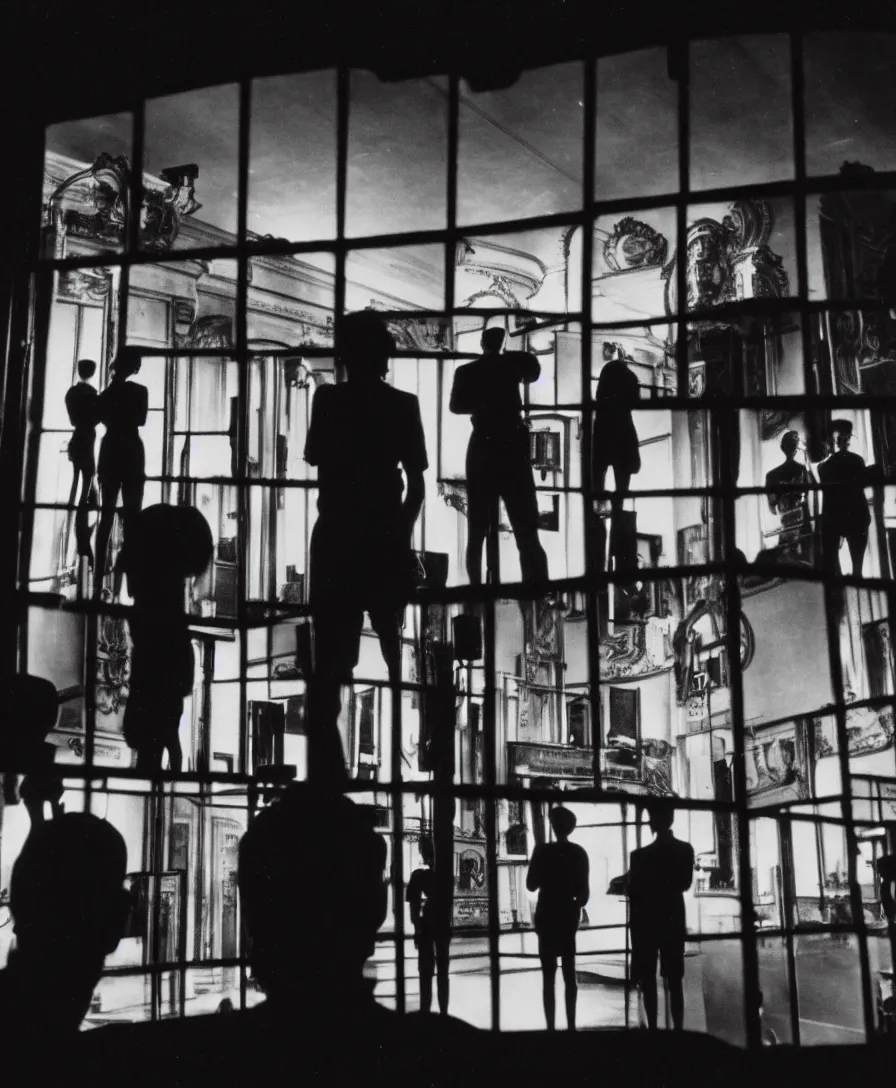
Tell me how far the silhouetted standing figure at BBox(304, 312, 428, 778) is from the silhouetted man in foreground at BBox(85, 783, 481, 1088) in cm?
67

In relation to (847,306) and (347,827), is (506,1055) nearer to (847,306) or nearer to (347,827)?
(347,827)

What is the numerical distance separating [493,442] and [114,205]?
4073 millimetres

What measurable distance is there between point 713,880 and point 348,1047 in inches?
194

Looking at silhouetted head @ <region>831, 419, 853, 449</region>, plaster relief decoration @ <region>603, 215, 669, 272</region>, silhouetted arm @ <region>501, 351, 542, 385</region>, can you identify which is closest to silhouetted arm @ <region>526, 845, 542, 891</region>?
silhouetted arm @ <region>501, 351, 542, 385</region>

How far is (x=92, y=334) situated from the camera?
→ 11.0 m

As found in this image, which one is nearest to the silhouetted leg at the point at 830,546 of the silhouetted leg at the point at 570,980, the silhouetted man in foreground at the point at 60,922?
the silhouetted leg at the point at 570,980

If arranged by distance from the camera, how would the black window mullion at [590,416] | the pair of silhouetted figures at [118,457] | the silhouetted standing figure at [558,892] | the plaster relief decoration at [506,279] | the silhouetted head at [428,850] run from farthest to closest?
the plaster relief decoration at [506,279]
the pair of silhouetted figures at [118,457]
the black window mullion at [590,416]
the silhouetted head at [428,850]
the silhouetted standing figure at [558,892]

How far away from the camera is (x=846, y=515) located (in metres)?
7.66

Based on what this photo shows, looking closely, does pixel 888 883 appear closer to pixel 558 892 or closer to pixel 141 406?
pixel 558 892

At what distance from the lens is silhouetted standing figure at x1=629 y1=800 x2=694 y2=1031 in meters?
6.12

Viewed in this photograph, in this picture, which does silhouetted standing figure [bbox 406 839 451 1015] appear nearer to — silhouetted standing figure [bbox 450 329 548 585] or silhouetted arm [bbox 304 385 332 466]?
silhouetted standing figure [bbox 450 329 548 585]

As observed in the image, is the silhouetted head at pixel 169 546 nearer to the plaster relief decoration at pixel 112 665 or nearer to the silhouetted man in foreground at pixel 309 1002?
the silhouetted man in foreground at pixel 309 1002

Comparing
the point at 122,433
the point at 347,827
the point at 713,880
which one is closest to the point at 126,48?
the point at 122,433

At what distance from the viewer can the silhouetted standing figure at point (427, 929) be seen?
18.6ft
